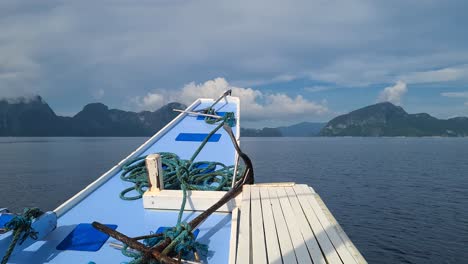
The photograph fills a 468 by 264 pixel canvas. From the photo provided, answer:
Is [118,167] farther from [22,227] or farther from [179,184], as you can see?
[22,227]

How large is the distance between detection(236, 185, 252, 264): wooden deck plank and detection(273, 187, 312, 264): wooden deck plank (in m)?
0.54

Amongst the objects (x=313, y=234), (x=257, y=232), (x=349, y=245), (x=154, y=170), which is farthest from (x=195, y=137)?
(x=349, y=245)

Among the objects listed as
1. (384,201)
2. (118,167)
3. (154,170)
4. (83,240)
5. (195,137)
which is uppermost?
(195,137)

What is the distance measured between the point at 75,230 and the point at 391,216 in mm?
18727

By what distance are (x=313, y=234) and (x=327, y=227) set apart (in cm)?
31

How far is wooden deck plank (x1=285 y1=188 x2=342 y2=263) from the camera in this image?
3292 millimetres

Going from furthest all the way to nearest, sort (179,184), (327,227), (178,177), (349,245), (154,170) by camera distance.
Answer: (179,184) < (178,177) < (154,170) < (327,227) < (349,245)


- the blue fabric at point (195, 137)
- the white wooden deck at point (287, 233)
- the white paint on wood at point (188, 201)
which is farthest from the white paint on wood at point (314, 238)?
the blue fabric at point (195, 137)

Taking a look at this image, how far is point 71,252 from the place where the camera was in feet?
13.2

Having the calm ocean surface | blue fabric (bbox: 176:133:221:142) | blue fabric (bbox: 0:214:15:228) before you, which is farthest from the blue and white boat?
the calm ocean surface

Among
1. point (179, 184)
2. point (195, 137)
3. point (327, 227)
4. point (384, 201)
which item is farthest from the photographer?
point (384, 201)

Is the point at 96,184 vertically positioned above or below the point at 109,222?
above

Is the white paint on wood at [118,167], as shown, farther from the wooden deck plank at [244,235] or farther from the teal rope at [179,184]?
the wooden deck plank at [244,235]

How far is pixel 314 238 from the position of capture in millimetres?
3730
